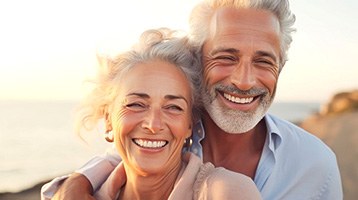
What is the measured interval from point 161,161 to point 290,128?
3.25 ft

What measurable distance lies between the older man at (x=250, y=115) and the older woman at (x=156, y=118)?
7.7 inches

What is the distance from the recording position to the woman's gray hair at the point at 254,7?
3.41 meters

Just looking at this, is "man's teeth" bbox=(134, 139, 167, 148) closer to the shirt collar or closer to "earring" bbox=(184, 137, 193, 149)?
"earring" bbox=(184, 137, 193, 149)

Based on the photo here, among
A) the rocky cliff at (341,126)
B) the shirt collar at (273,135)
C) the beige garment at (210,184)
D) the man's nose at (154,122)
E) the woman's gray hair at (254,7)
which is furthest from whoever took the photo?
the rocky cliff at (341,126)

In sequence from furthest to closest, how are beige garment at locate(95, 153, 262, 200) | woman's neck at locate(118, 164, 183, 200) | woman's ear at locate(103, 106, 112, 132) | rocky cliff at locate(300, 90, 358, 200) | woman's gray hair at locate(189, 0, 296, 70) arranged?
1. rocky cliff at locate(300, 90, 358, 200)
2. woman's gray hair at locate(189, 0, 296, 70)
3. woman's ear at locate(103, 106, 112, 132)
4. woman's neck at locate(118, 164, 183, 200)
5. beige garment at locate(95, 153, 262, 200)

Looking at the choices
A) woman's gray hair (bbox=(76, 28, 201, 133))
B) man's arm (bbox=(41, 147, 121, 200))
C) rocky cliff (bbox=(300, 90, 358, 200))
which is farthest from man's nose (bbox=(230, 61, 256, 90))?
rocky cliff (bbox=(300, 90, 358, 200))

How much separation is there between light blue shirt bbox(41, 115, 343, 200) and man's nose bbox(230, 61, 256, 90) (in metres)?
0.34

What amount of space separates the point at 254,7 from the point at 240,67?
0.33m

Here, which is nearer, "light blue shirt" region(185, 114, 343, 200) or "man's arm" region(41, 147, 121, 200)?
"man's arm" region(41, 147, 121, 200)

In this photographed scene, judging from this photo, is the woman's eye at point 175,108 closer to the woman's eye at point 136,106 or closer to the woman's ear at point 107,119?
the woman's eye at point 136,106

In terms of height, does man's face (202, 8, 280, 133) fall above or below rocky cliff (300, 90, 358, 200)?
above

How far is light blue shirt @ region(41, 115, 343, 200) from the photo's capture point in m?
3.47

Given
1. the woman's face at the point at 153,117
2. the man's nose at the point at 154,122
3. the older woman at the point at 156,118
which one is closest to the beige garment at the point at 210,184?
the older woman at the point at 156,118

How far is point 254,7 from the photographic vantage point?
11.2 feet
